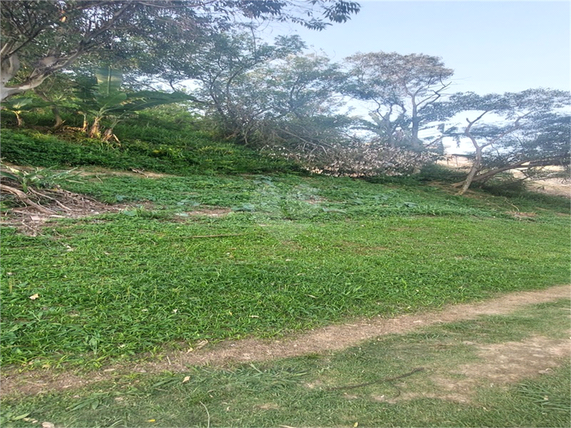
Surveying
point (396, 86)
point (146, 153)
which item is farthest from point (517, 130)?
point (146, 153)

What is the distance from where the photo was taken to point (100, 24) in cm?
414

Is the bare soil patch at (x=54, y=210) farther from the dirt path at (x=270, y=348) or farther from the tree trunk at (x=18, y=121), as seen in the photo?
the tree trunk at (x=18, y=121)

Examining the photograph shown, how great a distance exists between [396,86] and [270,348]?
896 cm

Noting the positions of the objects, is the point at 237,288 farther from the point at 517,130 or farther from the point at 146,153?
the point at 517,130

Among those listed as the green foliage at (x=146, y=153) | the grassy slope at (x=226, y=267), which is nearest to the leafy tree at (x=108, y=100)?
the green foliage at (x=146, y=153)

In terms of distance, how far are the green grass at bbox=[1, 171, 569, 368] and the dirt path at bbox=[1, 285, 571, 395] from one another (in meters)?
0.09

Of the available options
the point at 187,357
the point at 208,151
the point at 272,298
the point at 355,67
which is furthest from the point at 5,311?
the point at 355,67

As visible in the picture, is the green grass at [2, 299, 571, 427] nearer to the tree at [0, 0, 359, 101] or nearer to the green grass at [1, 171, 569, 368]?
the green grass at [1, 171, 569, 368]

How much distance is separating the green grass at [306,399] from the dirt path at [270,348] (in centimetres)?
7

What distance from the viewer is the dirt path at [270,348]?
1.66 metres

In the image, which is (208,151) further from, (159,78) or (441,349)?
(441,349)

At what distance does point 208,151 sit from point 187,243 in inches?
175

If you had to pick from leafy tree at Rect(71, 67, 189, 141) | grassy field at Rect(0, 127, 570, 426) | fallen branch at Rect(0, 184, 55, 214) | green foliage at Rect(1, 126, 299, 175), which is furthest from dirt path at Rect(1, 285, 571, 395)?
leafy tree at Rect(71, 67, 189, 141)

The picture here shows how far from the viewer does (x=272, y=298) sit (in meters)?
2.69
